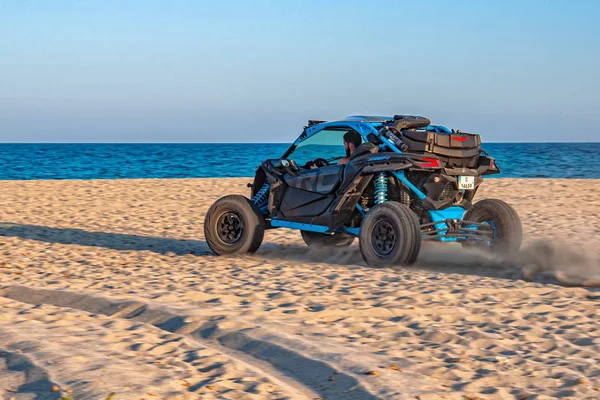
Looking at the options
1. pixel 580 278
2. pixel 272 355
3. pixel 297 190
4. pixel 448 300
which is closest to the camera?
pixel 272 355

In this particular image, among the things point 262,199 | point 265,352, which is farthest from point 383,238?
point 265,352

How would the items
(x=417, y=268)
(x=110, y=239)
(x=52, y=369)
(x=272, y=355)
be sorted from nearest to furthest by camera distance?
(x=52, y=369)
(x=272, y=355)
(x=417, y=268)
(x=110, y=239)

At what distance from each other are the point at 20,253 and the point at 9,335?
5.39 m

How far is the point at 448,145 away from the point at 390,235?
48.7 inches

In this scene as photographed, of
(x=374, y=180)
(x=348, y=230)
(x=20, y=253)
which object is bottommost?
(x=20, y=253)

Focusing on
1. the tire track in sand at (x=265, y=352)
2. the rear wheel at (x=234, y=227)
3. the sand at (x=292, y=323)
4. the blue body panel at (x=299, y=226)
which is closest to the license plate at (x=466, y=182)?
the sand at (x=292, y=323)

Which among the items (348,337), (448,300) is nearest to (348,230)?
(448,300)

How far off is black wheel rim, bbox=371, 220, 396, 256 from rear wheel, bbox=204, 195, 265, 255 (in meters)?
1.95

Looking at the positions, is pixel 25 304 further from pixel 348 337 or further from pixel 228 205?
pixel 228 205

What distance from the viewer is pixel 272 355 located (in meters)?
5.63

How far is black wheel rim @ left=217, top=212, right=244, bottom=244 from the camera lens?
10.9 meters

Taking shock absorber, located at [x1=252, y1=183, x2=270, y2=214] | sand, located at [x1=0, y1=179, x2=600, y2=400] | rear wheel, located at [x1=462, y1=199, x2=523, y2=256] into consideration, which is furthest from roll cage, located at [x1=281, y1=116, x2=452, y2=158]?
sand, located at [x1=0, y1=179, x2=600, y2=400]

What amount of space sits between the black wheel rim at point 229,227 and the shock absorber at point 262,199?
356mm

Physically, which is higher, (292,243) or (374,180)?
(374,180)
